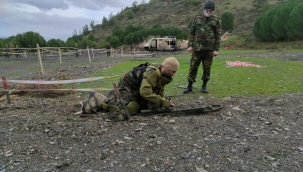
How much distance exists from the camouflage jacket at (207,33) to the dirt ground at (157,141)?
1.81 meters

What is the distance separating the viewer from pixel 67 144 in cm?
347

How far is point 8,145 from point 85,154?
1.18 metres

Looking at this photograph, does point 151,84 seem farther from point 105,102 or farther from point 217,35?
point 217,35

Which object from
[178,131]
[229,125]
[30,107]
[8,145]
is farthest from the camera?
[30,107]

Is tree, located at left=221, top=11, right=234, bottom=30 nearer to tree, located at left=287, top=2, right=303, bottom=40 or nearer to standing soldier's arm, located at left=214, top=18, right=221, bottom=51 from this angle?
tree, located at left=287, top=2, right=303, bottom=40

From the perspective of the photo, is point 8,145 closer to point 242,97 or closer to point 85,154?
point 85,154

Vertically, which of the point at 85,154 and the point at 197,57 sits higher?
the point at 197,57

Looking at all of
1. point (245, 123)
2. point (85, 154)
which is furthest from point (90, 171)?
point (245, 123)

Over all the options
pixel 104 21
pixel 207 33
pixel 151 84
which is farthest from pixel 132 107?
pixel 104 21

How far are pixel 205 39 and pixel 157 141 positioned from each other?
356 cm

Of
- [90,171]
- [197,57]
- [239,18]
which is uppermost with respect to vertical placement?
[239,18]

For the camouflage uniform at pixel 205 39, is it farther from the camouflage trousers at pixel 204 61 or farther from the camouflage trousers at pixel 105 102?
the camouflage trousers at pixel 105 102

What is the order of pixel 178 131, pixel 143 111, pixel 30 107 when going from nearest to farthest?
1. pixel 178 131
2. pixel 143 111
3. pixel 30 107

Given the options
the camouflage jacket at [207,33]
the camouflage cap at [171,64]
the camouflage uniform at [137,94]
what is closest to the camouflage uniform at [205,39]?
the camouflage jacket at [207,33]
